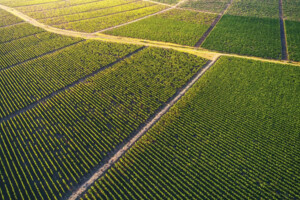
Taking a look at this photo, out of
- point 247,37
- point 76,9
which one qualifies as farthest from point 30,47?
→ point 247,37

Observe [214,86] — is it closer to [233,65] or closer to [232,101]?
[232,101]

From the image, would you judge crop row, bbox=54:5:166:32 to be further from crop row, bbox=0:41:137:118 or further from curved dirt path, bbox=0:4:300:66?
crop row, bbox=0:41:137:118

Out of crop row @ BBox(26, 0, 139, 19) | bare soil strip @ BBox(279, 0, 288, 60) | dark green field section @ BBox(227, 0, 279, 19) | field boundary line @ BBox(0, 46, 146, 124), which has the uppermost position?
crop row @ BBox(26, 0, 139, 19)

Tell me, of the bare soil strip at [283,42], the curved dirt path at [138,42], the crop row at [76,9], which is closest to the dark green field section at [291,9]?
the bare soil strip at [283,42]

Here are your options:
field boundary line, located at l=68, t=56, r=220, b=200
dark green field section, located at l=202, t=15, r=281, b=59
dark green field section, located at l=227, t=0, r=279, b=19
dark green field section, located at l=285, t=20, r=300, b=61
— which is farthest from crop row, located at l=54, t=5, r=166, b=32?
dark green field section, located at l=285, t=20, r=300, b=61

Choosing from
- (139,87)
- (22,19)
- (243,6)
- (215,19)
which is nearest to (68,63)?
(139,87)

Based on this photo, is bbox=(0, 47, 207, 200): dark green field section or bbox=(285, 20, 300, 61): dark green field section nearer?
bbox=(0, 47, 207, 200): dark green field section
